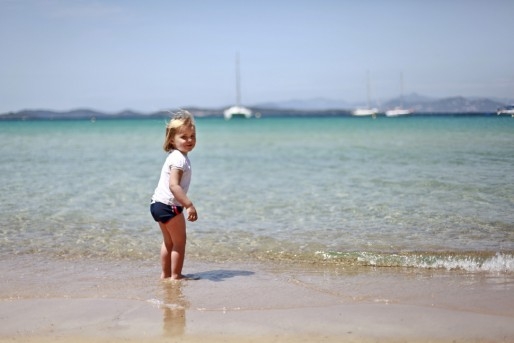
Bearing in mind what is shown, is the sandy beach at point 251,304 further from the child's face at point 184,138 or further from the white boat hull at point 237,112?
the white boat hull at point 237,112

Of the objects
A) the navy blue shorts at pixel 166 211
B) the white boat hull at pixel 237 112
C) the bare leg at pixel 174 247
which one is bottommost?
the bare leg at pixel 174 247

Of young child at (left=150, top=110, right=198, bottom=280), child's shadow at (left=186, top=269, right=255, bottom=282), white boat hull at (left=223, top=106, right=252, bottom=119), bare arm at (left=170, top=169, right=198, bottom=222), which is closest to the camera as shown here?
bare arm at (left=170, top=169, right=198, bottom=222)

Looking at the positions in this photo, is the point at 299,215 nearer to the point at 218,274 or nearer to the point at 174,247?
the point at 218,274

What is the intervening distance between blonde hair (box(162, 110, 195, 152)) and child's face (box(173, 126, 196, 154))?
0.03 meters

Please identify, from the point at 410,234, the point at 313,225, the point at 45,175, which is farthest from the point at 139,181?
the point at 410,234

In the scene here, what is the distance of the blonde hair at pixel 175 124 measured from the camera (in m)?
5.66

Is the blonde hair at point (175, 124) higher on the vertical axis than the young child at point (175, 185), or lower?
higher

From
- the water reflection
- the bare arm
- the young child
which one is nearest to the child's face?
the young child

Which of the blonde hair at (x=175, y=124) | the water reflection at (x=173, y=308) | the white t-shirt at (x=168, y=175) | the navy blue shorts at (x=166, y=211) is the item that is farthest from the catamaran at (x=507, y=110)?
the water reflection at (x=173, y=308)

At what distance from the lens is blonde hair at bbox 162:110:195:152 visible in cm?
566

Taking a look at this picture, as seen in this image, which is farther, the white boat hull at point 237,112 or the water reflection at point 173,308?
the white boat hull at point 237,112

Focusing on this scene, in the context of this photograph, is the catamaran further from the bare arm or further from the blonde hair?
the bare arm

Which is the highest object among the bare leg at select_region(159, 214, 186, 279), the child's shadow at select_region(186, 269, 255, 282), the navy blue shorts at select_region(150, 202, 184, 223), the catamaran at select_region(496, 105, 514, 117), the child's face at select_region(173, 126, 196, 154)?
the catamaran at select_region(496, 105, 514, 117)

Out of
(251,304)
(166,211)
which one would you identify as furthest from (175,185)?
(251,304)
